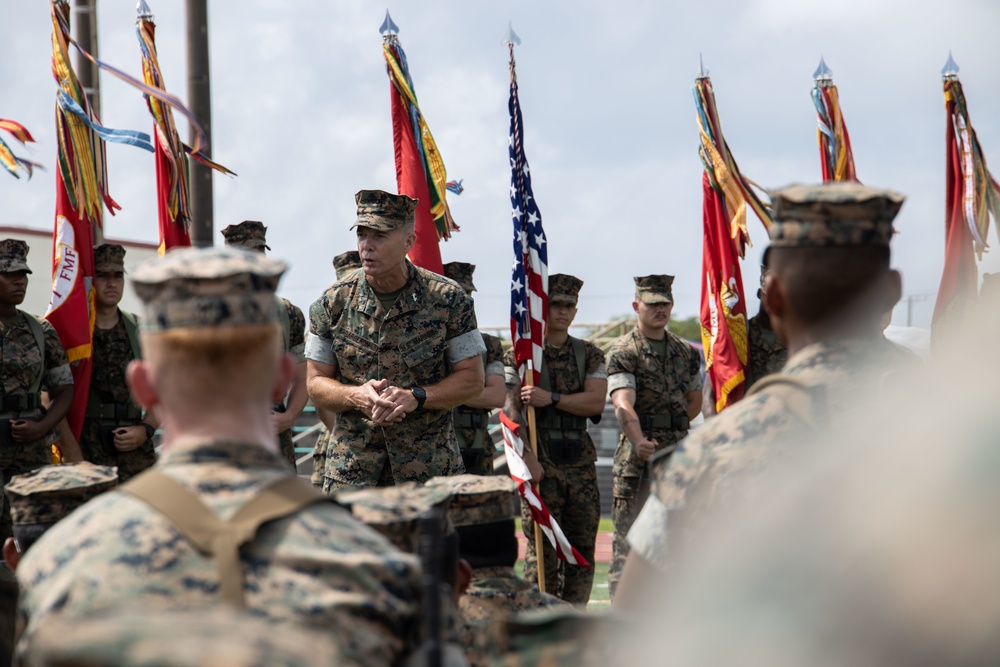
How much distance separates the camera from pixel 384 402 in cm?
575

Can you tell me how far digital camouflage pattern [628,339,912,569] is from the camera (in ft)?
8.61

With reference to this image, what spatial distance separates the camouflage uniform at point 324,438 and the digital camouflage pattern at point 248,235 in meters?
0.63

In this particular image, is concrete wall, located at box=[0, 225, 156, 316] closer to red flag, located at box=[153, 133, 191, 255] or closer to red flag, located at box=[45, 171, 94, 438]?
red flag, located at box=[153, 133, 191, 255]

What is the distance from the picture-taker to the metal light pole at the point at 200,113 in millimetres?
10625

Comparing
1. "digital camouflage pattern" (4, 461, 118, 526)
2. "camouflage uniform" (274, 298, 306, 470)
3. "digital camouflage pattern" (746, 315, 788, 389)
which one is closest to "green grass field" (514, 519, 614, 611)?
"camouflage uniform" (274, 298, 306, 470)

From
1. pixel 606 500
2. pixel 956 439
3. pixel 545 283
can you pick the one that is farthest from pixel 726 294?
pixel 956 439

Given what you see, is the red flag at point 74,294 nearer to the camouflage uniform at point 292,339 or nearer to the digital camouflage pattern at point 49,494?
the camouflage uniform at point 292,339

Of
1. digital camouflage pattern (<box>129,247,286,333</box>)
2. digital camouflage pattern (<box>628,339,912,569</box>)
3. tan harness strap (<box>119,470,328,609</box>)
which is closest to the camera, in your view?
tan harness strap (<box>119,470,328,609</box>)

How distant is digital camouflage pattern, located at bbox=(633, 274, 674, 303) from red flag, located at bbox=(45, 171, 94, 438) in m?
3.94

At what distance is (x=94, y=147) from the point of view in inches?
333

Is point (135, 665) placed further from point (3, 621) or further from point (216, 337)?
point (3, 621)

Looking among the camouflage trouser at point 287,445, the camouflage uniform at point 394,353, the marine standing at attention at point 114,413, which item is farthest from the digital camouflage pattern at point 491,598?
the marine standing at attention at point 114,413

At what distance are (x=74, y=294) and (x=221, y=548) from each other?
617cm

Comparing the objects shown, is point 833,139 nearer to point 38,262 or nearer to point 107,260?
point 107,260
